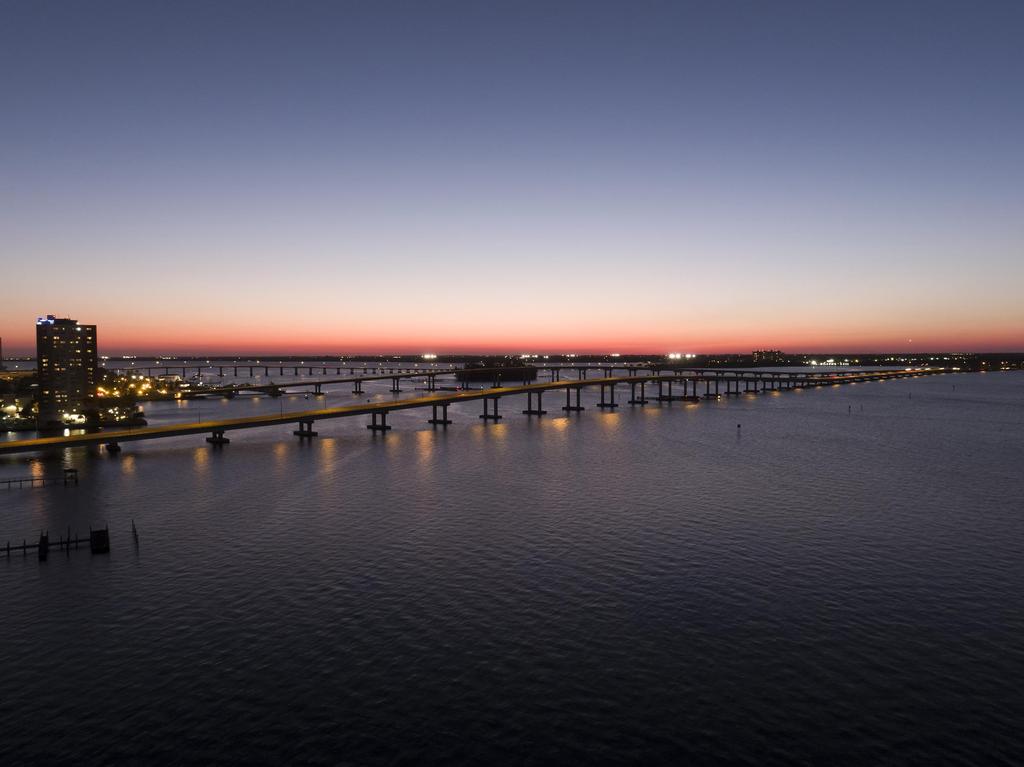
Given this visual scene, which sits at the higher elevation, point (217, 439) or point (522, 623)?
point (217, 439)

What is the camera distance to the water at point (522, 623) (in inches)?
984

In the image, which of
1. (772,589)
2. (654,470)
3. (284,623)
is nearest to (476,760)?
(284,623)

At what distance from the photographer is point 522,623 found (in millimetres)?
34906

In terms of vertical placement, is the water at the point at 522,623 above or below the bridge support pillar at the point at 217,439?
below

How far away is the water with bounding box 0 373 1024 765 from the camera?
24984mm

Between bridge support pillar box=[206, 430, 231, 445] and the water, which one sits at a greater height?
bridge support pillar box=[206, 430, 231, 445]

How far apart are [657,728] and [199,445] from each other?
101m

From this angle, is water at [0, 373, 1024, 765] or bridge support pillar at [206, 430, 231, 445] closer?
water at [0, 373, 1024, 765]

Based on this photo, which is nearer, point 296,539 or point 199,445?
point 296,539

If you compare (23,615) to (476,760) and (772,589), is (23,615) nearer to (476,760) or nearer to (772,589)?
(476,760)

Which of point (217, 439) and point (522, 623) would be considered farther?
point (217, 439)

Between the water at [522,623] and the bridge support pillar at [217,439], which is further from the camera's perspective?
the bridge support pillar at [217,439]

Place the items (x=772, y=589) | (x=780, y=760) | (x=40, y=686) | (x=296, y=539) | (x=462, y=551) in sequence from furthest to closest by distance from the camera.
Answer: (x=296, y=539)
(x=462, y=551)
(x=772, y=589)
(x=40, y=686)
(x=780, y=760)

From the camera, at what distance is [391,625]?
114 feet
